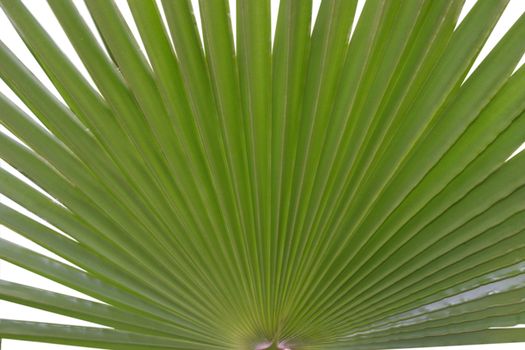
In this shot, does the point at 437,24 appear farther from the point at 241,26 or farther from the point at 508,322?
the point at 508,322

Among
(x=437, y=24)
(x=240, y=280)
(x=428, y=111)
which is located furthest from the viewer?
(x=240, y=280)

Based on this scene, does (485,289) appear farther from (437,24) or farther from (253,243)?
(437,24)

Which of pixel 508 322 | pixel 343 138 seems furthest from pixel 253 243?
pixel 508 322

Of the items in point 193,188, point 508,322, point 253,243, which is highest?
point 193,188

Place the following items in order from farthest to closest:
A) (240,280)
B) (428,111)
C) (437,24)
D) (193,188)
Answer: (240,280) < (193,188) < (428,111) < (437,24)

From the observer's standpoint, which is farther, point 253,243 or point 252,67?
point 253,243

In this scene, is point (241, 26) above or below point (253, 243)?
above

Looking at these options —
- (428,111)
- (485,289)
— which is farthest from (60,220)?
(485,289)
